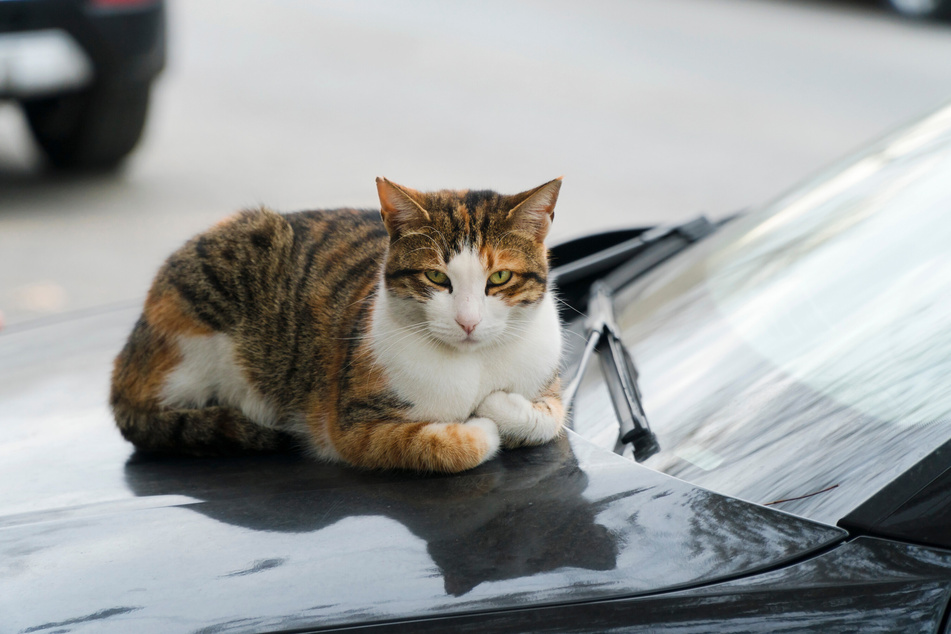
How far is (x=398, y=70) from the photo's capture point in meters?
10.2

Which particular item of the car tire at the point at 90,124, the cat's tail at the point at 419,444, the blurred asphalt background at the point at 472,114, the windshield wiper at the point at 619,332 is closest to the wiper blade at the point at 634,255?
the windshield wiper at the point at 619,332

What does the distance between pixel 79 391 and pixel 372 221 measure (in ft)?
2.53

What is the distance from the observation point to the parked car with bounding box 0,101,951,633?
120 cm

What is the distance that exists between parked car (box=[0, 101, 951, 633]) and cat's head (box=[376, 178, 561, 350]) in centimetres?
21

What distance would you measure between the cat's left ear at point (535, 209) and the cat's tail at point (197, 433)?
625 mm

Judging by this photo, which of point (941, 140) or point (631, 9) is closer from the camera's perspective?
point (941, 140)

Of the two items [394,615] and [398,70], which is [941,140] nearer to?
[394,615]

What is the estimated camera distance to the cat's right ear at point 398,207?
6.01ft


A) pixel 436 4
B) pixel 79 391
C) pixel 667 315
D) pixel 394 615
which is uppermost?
pixel 436 4

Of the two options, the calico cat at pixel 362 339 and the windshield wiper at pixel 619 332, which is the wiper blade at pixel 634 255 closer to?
the windshield wiper at pixel 619 332

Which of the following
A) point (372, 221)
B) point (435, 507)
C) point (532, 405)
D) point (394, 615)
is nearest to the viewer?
point (394, 615)

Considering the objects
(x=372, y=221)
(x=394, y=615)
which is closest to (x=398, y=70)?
(x=372, y=221)

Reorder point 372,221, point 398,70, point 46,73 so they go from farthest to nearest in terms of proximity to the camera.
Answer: point 398,70
point 46,73
point 372,221

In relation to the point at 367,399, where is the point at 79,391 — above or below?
below
